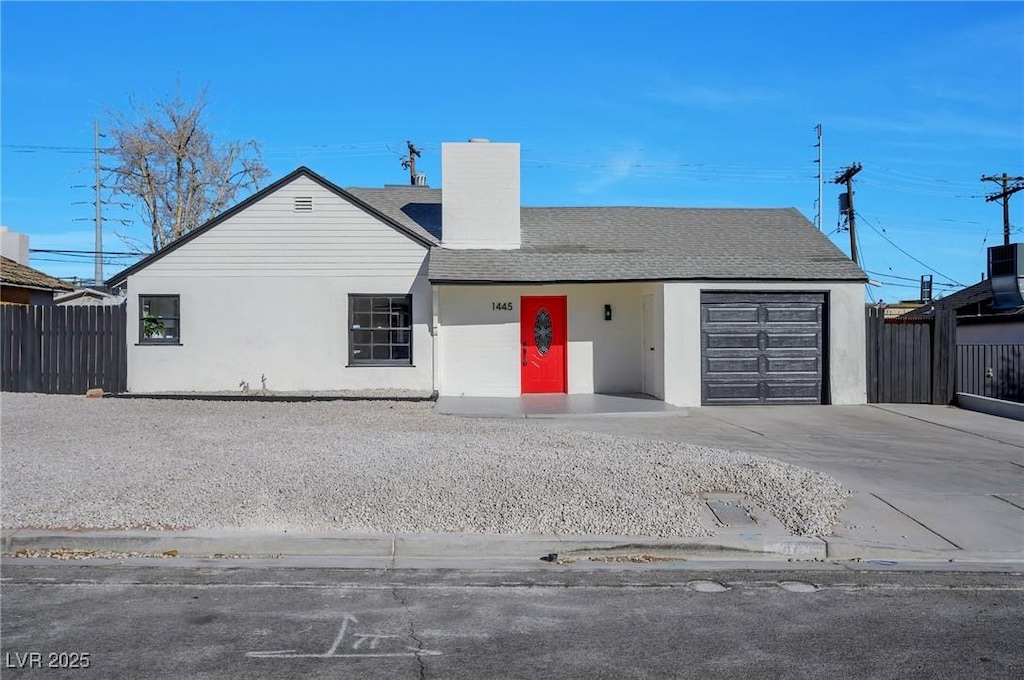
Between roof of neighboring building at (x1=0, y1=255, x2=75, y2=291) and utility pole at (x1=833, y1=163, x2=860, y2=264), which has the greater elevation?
utility pole at (x1=833, y1=163, x2=860, y2=264)

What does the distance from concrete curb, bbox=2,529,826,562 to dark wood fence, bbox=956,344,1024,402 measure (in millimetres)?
13361

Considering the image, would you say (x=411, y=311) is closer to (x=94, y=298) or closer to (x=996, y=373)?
(x=996, y=373)

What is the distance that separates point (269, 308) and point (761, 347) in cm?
1020

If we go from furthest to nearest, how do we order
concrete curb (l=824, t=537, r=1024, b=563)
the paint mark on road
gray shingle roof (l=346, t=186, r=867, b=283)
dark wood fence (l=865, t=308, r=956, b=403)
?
dark wood fence (l=865, t=308, r=956, b=403), gray shingle roof (l=346, t=186, r=867, b=283), concrete curb (l=824, t=537, r=1024, b=563), the paint mark on road

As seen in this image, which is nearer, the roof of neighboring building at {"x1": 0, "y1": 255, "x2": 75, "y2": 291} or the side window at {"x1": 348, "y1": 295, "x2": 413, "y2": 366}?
the side window at {"x1": 348, "y1": 295, "x2": 413, "y2": 366}

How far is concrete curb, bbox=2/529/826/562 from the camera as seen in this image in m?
7.17

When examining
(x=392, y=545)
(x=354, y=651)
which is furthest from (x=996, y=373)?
(x=354, y=651)

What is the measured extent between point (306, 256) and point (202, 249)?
215cm

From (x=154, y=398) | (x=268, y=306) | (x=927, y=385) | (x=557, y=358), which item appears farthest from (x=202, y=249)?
(x=927, y=385)

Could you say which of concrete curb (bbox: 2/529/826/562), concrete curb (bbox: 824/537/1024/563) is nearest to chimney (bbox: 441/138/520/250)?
concrete curb (bbox: 2/529/826/562)

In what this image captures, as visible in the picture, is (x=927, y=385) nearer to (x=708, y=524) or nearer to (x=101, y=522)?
(x=708, y=524)

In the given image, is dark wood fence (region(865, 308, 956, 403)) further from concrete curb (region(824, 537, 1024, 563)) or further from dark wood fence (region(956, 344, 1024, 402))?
concrete curb (region(824, 537, 1024, 563))

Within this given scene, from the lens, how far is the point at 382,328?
17.6 m

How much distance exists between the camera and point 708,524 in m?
7.88
